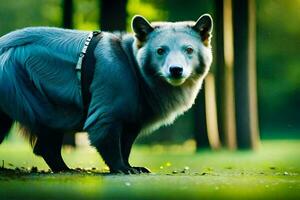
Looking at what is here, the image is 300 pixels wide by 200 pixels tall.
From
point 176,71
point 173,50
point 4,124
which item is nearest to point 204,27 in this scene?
point 173,50

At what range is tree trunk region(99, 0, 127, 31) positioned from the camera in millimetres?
13789

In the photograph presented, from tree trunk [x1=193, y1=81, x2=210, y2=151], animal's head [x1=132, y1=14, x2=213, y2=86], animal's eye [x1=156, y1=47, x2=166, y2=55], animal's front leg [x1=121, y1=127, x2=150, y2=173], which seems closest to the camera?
animal's head [x1=132, y1=14, x2=213, y2=86]

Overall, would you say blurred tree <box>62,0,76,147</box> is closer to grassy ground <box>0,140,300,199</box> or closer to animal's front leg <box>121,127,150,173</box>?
grassy ground <box>0,140,300,199</box>

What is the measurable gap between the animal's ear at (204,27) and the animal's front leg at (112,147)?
54.9 inches

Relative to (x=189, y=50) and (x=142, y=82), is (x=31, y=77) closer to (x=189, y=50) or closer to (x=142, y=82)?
(x=142, y=82)

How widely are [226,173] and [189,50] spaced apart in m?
1.76

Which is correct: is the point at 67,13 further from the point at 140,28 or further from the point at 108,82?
the point at 108,82

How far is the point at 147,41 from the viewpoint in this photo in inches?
339

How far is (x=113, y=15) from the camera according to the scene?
1397 cm

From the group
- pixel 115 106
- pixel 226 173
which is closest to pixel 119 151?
pixel 115 106

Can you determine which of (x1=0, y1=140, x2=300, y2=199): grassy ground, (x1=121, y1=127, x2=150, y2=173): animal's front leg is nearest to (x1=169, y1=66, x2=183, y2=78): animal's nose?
(x1=121, y1=127, x2=150, y2=173): animal's front leg

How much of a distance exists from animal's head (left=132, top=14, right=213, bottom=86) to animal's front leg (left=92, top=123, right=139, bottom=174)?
70 centimetres

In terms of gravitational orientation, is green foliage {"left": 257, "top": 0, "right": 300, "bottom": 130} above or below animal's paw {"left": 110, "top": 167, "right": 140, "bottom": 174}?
below

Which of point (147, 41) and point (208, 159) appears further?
point (208, 159)
